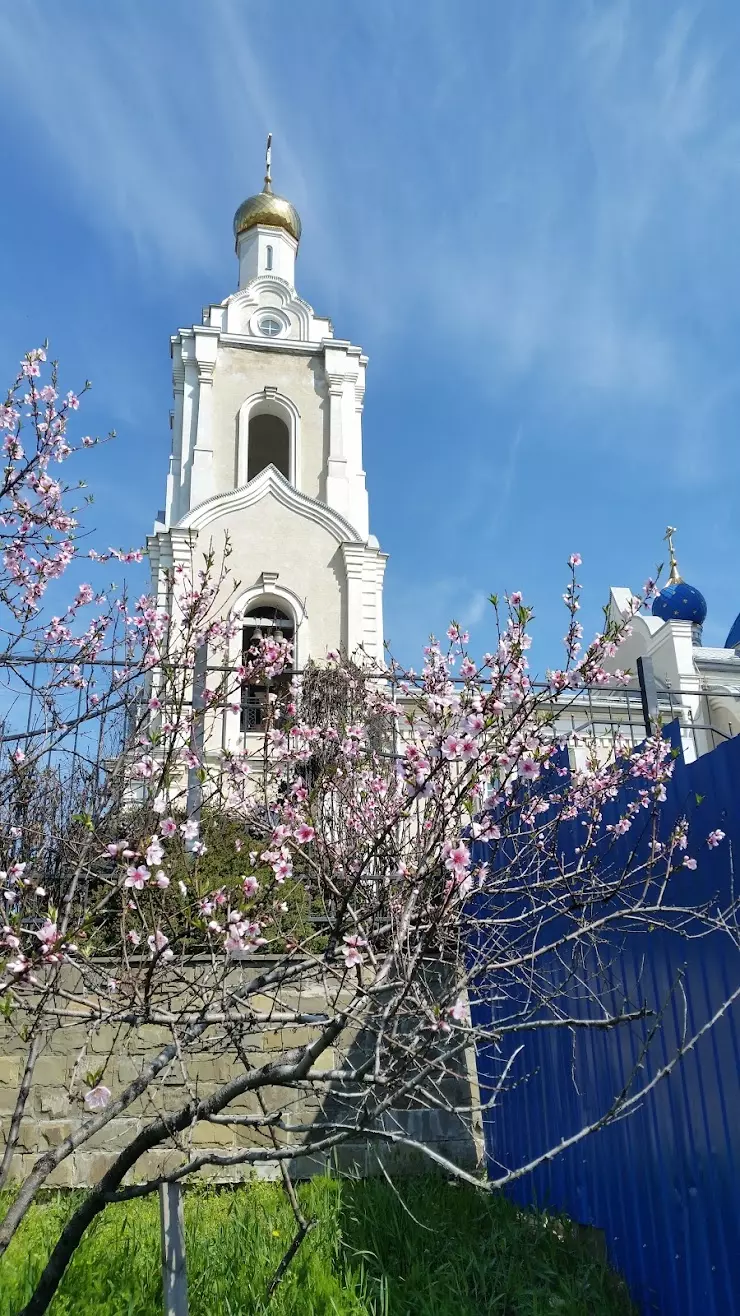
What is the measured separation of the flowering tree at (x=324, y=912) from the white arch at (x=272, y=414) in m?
9.34

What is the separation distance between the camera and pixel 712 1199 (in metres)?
3.38

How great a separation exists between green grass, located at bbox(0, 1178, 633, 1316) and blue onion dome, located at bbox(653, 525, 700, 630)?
19276 mm

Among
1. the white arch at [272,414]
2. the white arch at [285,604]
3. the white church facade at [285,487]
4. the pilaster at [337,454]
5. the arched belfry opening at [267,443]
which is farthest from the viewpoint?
the arched belfry opening at [267,443]

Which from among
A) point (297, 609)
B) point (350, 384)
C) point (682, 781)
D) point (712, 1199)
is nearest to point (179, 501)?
point (297, 609)

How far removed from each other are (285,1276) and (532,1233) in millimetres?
1393

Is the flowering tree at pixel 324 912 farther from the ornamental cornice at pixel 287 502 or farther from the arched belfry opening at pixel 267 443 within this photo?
the arched belfry opening at pixel 267 443

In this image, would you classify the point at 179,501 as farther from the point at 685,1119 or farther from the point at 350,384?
the point at 685,1119

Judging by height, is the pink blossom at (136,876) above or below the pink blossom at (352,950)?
above

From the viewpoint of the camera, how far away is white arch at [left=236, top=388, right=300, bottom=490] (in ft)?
53.9

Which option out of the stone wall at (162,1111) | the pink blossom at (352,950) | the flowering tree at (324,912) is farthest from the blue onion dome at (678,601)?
the pink blossom at (352,950)

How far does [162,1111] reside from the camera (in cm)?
543

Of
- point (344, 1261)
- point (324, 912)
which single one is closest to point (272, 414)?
point (324, 912)

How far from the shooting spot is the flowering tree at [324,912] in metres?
2.68

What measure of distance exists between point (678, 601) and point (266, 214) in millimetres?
13103
